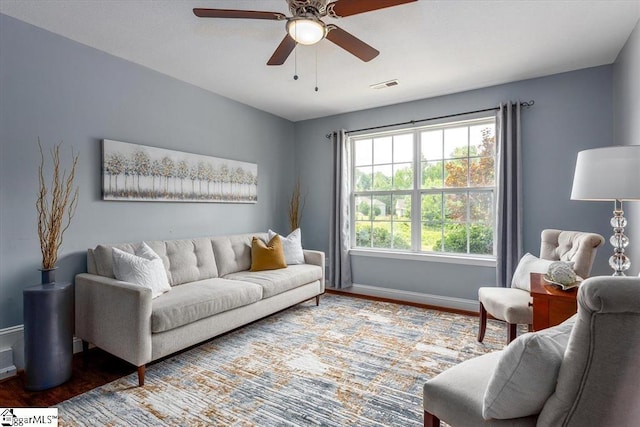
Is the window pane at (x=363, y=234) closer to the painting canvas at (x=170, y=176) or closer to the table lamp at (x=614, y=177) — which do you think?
the painting canvas at (x=170, y=176)

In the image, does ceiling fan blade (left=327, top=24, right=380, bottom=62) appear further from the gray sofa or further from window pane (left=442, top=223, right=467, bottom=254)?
window pane (left=442, top=223, right=467, bottom=254)

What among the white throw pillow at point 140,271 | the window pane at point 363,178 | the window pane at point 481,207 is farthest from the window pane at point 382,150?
the white throw pillow at point 140,271

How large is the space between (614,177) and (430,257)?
2.27 metres

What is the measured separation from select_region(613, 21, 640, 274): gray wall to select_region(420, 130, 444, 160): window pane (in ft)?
5.31

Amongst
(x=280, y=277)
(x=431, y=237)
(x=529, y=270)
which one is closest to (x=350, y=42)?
(x=280, y=277)

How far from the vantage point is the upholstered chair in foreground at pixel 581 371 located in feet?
2.79

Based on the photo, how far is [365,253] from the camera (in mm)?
4473

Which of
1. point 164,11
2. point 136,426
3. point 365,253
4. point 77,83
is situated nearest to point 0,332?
point 136,426

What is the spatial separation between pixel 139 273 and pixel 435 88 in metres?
3.53

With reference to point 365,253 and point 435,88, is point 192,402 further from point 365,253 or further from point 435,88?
point 435,88

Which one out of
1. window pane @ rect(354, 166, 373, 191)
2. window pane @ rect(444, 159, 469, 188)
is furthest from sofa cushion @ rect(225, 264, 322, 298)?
window pane @ rect(444, 159, 469, 188)

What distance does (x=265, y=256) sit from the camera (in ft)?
12.1

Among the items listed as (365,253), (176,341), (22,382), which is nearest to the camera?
(22,382)

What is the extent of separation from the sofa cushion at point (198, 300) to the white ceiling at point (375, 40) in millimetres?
2053
